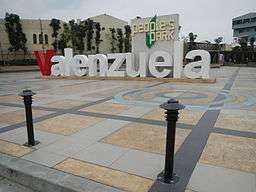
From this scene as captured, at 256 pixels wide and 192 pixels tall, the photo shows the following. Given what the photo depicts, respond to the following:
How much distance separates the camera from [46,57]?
2033 centimetres

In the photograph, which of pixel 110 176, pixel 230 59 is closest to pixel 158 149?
pixel 110 176

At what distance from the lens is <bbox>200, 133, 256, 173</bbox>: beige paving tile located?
3.99 m

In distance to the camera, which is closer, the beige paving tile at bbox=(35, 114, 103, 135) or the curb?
the curb

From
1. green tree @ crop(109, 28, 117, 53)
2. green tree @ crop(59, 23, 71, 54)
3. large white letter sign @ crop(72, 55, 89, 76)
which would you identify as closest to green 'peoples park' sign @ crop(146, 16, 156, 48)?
large white letter sign @ crop(72, 55, 89, 76)

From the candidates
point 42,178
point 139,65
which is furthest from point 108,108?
point 139,65

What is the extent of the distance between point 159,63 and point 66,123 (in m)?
10.9

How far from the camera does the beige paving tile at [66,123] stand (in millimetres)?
5805

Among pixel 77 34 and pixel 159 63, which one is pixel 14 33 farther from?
pixel 159 63

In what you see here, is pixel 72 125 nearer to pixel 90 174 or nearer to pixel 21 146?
pixel 21 146

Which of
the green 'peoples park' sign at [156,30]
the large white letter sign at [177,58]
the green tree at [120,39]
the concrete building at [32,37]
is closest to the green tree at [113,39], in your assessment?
the green tree at [120,39]

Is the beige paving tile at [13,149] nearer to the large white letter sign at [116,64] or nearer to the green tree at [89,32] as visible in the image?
the large white letter sign at [116,64]

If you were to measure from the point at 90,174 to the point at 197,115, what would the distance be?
13.6 ft

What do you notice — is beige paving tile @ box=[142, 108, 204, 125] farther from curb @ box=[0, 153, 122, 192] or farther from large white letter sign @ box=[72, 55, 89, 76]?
large white letter sign @ box=[72, 55, 89, 76]

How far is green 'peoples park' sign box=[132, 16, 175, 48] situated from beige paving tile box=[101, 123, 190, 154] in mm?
11766
